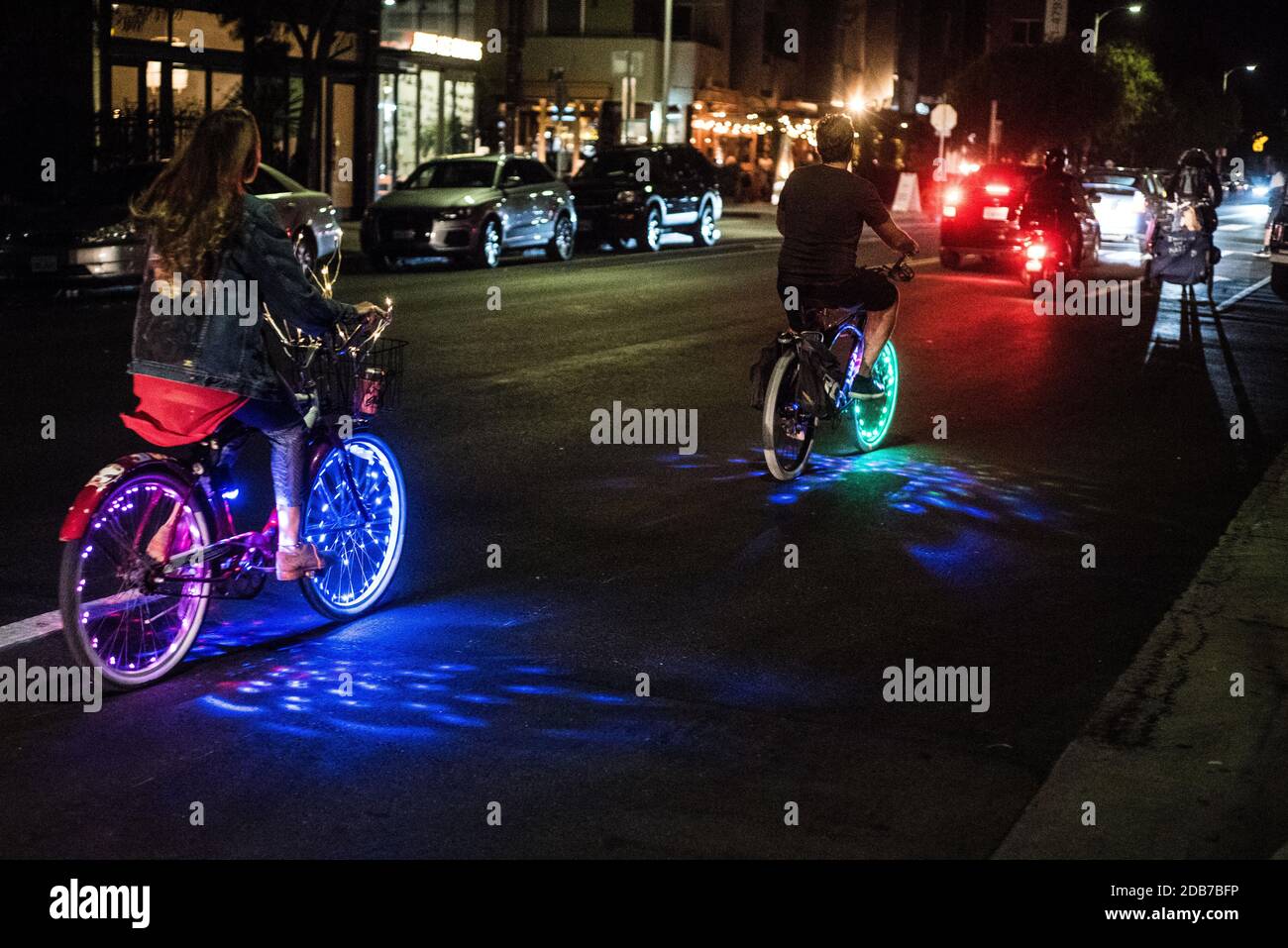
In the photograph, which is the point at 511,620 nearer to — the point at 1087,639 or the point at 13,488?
the point at 1087,639

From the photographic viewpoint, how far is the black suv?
99.7 ft

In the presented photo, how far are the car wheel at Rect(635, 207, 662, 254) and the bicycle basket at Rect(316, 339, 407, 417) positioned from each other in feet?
78.8

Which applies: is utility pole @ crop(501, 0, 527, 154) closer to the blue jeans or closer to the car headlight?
the car headlight

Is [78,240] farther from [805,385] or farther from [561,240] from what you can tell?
[805,385]

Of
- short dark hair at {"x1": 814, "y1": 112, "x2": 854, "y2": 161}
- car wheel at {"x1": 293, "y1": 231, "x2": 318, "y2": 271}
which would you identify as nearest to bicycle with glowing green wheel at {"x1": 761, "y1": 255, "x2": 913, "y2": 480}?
short dark hair at {"x1": 814, "y1": 112, "x2": 854, "y2": 161}

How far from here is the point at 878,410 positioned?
1142 cm

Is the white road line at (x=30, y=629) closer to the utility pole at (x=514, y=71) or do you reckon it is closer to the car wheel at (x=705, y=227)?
the car wheel at (x=705, y=227)

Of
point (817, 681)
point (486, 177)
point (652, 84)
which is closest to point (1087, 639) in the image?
point (817, 681)

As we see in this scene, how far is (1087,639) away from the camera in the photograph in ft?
23.2

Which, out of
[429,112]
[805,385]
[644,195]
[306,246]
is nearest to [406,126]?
[429,112]

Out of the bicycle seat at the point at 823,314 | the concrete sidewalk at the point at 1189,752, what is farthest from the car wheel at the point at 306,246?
the concrete sidewalk at the point at 1189,752

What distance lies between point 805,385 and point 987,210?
17.3m

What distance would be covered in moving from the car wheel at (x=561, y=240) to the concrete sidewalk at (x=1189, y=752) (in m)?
20.4

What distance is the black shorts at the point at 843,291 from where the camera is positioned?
10.1 meters
